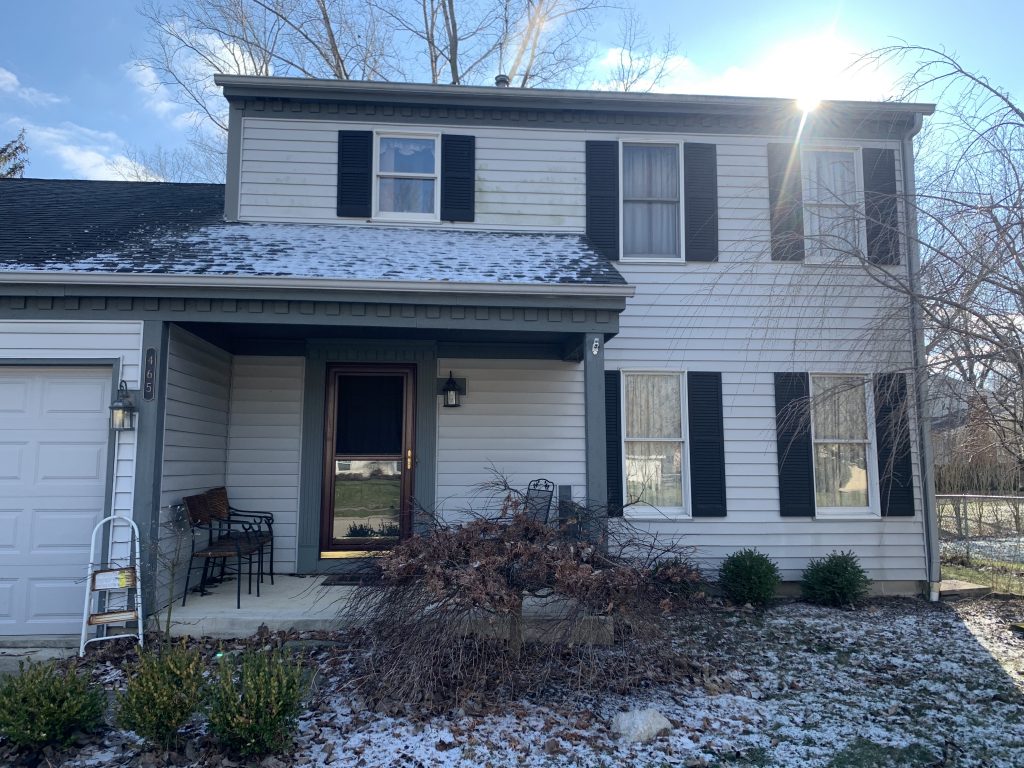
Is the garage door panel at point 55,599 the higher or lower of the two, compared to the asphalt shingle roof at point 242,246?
lower

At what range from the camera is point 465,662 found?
4184 millimetres

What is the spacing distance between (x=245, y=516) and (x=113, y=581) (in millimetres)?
1908

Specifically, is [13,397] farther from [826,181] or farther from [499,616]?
[826,181]

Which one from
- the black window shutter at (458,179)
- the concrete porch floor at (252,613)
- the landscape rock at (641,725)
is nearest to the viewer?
the landscape rock at (641,725)

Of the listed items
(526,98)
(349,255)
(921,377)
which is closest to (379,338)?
(349,255)

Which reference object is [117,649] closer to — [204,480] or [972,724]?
[204,480]

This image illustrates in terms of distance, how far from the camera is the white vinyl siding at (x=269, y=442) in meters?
6.91

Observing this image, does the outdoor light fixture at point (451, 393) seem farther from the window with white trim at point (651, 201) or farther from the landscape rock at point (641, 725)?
the landscape rock at point (641, 725)

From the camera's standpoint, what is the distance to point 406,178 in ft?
24.7

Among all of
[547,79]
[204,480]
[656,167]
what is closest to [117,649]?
[204,480]

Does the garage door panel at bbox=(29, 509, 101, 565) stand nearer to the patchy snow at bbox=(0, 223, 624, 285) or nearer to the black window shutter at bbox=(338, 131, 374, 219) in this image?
the patchy snow at bbox=(0, 223, 624, 285)

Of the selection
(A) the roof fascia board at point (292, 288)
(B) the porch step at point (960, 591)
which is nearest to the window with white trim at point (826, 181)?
(A) the roof fascia board at point (292, 288)

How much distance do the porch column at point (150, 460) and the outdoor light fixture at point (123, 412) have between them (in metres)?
0.05

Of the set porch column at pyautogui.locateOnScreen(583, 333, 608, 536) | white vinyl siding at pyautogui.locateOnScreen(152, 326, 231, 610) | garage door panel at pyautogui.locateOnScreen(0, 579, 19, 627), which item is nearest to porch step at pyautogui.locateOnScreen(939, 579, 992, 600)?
porch column at pyautogui.locateOnScreen(583, 333, 608, 536)
